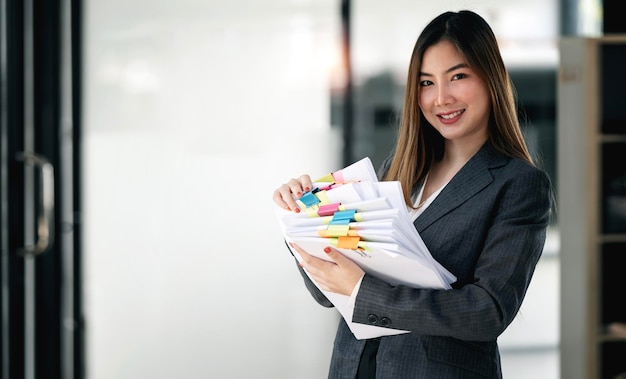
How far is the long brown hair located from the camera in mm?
1354

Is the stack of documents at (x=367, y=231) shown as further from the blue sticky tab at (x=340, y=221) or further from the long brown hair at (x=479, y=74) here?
the long brown hair at (x=479, y=74)

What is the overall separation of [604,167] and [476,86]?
207 cm

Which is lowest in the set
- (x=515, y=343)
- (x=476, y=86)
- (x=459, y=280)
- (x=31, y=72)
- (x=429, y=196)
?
(x=515, y=343)

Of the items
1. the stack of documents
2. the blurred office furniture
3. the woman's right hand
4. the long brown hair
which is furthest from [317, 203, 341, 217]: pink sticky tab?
the blurred office furniture

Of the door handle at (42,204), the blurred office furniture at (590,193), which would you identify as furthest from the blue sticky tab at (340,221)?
the blurred office furniture at (590,193)

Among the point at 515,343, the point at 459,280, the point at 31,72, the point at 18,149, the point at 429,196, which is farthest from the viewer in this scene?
the point at 515,343

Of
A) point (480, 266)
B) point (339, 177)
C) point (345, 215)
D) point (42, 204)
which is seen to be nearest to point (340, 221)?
point (345, 215)

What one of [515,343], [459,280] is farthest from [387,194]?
[515,343]

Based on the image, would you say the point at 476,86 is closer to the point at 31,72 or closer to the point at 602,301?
the point at 31,72

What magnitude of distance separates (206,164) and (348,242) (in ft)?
5.73

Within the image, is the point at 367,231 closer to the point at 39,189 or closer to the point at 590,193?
the point at 39,189

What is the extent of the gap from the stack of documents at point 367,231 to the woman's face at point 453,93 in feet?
0.62

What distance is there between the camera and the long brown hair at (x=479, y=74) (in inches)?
53.3

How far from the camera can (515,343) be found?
3.21 metres
